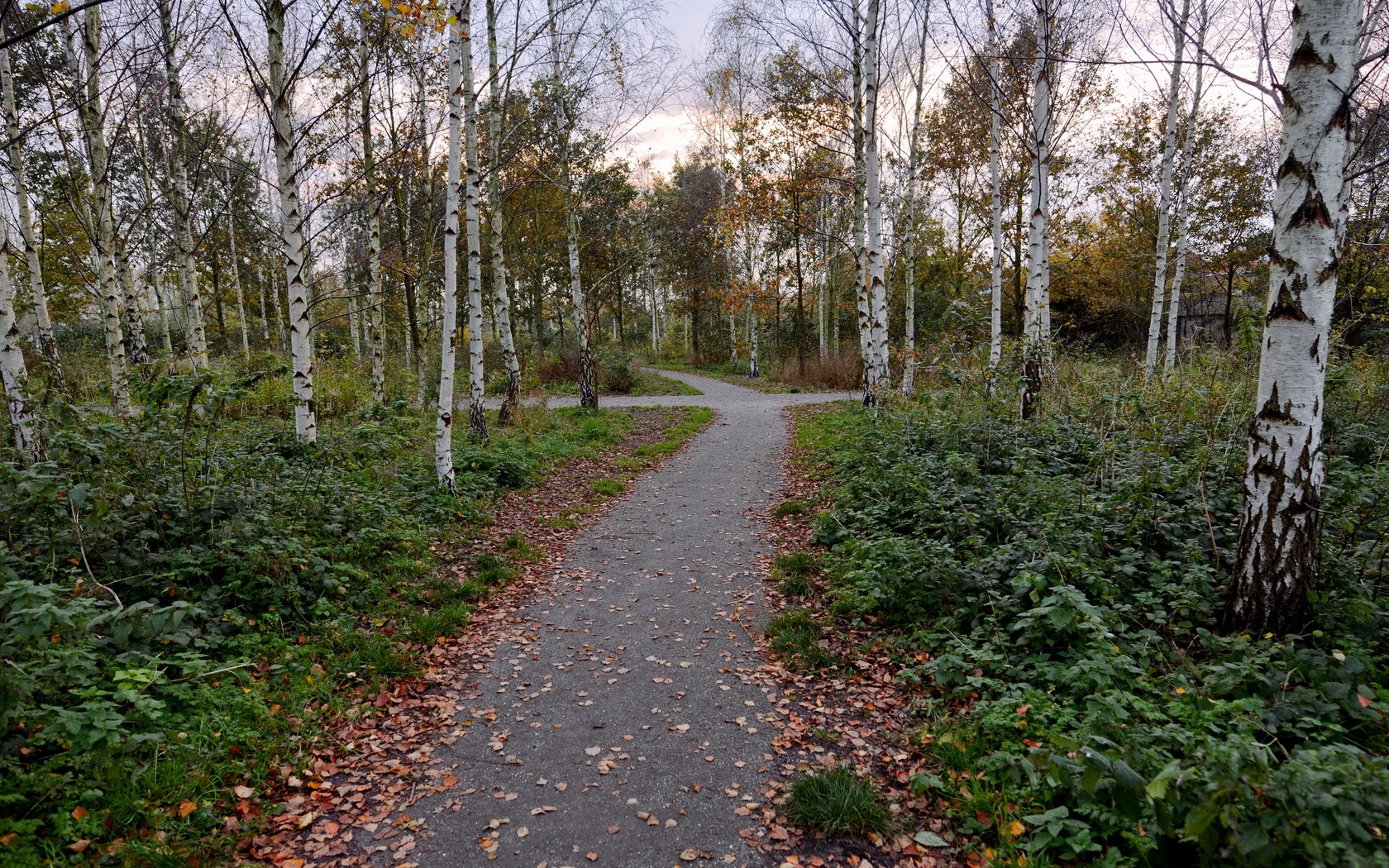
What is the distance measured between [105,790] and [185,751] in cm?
40

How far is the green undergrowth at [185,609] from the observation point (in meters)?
2.83

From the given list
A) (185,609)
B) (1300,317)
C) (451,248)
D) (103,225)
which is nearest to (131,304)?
(103,225)

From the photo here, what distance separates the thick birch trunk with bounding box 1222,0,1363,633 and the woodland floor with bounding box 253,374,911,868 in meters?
3.07

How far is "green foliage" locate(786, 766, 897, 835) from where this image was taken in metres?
→ 3.11

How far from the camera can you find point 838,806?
317 centimetres

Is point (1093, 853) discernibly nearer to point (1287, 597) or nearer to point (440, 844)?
point (1287, 597)

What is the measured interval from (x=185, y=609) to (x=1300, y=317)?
630cm

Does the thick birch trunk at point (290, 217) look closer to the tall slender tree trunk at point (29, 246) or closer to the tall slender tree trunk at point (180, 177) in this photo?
the tall slender tree trunk at point (180, 177)

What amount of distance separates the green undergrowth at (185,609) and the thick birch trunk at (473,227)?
127 inches

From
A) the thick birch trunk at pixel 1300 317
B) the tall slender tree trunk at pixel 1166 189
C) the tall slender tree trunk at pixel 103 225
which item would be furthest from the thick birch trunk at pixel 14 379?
the tall slender tree trunk at pixel 1166 189

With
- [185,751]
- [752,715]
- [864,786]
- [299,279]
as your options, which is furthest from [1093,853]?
[299,279]

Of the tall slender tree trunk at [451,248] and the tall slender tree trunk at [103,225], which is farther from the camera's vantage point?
the tall slender tree trunk at [103,225]

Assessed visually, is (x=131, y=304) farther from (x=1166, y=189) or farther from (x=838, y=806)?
(x=1166, y=189)

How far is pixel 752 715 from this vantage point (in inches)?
165
